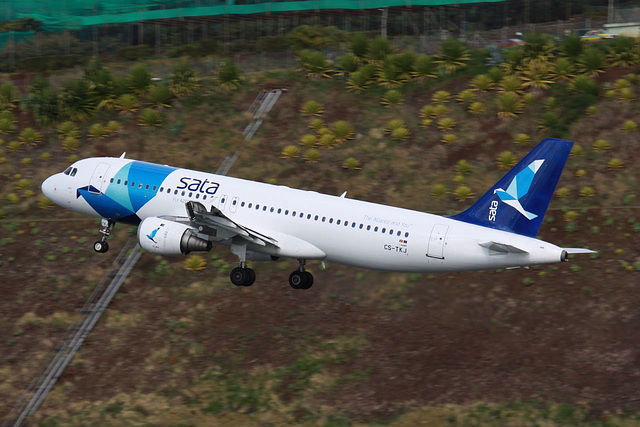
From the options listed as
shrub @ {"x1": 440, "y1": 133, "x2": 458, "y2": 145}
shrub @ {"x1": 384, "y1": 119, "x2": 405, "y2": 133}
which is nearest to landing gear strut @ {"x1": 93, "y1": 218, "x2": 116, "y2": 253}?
shrub @ {"x1": 384, "y1": 119, "x2": 405, "y2": 133}

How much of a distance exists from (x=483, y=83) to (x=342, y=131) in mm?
12050

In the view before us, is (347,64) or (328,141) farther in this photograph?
(347,64)

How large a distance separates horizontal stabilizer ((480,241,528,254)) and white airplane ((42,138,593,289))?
0.16 feet

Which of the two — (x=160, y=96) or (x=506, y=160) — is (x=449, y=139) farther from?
(x=160, y=96)

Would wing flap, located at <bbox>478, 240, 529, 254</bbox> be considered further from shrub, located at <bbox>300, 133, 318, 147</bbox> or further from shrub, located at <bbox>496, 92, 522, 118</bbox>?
shrub, located at <bbox>496, 92, 522, 118</bbox>

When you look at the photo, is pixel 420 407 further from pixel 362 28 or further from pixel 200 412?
pixel 362 28

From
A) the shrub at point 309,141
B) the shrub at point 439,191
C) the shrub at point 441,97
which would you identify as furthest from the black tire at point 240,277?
the shrub at point 441,97

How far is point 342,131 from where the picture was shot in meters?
69.7

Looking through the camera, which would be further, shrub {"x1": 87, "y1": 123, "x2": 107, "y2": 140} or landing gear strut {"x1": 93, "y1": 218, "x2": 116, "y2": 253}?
shrub {"x1": 87, "y1": 123, "x2": 107, "y2": 140}

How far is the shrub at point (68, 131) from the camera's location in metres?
72.8

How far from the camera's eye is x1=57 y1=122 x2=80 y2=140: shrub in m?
72.8

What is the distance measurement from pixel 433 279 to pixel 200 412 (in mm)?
15400

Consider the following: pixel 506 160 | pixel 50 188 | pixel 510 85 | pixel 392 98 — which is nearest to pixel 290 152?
pixel 392 98

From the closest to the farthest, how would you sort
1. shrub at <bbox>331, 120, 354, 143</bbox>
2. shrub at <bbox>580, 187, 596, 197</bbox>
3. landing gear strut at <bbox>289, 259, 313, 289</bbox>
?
landing gear strut at <bbox>289, 259, 313, 289</bbox> < shrub at <bbox>580, 187, 596, 197</bbox> < shrub at <bbox>331, 120, 354, 143</bbox>
